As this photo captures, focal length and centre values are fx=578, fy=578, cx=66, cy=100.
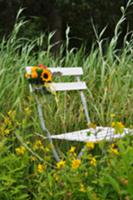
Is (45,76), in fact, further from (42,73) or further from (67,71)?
(67,71)

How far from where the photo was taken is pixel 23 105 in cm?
415

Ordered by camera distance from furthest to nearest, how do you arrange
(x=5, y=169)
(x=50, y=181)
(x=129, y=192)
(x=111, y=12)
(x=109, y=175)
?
(x=111, y=12) < (x=5, y=169) < (x=50, y=181) < (x=109, y=175) < (x=129, y=192)

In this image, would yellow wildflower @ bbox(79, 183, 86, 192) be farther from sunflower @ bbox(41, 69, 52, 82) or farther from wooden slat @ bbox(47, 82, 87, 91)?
wooden slat @ bbox(47, 82, 87, 91)

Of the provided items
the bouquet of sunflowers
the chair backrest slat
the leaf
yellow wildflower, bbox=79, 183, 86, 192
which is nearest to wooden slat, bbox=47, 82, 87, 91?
the chair backrest slat

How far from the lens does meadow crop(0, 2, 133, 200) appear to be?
241 centimetres

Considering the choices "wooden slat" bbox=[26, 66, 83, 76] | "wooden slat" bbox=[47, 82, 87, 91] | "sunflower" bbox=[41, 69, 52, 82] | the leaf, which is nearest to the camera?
the leaf

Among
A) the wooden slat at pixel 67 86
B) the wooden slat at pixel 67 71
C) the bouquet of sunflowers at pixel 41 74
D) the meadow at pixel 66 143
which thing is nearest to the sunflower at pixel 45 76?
the bouquet of sunflowers at pixel 41 74

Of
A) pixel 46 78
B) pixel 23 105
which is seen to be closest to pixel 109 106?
pixel 23 105

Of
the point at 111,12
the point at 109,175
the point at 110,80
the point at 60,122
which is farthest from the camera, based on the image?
the point at 111,12

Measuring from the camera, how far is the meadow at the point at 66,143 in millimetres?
2410

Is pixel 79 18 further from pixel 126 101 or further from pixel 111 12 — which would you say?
pixel 126 101

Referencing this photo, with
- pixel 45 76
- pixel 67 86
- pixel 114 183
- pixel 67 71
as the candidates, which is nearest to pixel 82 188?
pixel 114 183

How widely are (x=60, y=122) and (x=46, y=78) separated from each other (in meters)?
0.73

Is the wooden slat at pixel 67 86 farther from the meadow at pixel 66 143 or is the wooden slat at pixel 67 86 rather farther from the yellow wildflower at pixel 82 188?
the yellow wildflower at pixel 82 188
